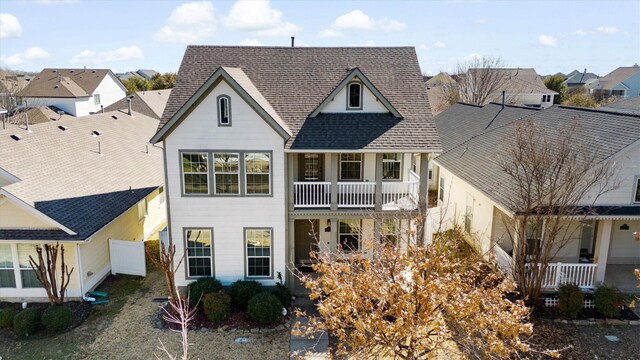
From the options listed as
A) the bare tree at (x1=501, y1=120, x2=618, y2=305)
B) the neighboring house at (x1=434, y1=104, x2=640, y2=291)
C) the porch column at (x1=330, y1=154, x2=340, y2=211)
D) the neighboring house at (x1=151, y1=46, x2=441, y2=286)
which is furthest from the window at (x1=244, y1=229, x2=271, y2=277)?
the bare tree at (x1=501, y1=120, x2=618, y2=305)

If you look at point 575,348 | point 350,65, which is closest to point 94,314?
point 350,65

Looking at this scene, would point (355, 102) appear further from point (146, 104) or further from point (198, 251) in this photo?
point (146, 104)

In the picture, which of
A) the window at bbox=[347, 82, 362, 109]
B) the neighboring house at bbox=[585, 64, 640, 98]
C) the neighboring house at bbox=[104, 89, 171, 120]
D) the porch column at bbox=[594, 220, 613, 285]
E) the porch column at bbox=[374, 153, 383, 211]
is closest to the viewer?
the porch column at bbox=[594, 220, 613, 285]

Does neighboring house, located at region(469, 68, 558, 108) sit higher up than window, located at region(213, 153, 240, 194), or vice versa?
neighboring house, located at region(469, 68, 558, 108)

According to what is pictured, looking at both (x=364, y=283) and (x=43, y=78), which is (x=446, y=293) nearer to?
(x=364, y=283)

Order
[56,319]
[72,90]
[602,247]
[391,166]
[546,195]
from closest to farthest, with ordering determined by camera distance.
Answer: [56,319] → [546,195] → [602,247] → [391,166] → [72,90]

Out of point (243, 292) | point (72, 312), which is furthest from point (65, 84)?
point (243, 292)

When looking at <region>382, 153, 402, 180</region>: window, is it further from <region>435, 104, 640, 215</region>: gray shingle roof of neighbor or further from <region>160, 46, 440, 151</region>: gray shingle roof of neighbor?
Answer: <region>435, 104, 640, 215</region>: gray shingle roof of neighbor
